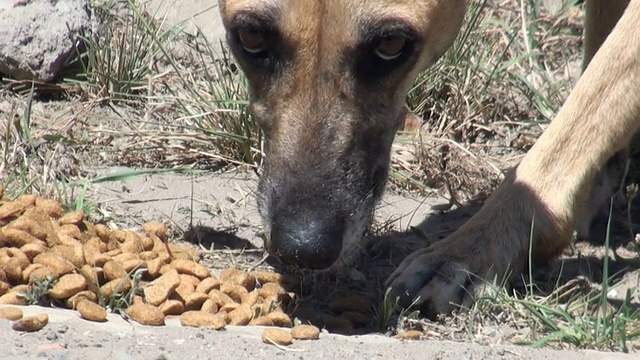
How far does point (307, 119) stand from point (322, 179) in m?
0.22

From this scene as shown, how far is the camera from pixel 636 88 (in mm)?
3807

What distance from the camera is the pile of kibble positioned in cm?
330

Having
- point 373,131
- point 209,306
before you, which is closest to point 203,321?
point 209,306

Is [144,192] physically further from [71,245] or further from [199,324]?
[199,324]

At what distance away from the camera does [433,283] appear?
3.61 meters

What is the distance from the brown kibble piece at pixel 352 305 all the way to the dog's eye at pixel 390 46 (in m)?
0.77

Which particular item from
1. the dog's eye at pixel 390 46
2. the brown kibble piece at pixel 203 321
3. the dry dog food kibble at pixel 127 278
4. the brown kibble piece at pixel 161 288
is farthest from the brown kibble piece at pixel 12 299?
the dog's eye at pixel 390 46

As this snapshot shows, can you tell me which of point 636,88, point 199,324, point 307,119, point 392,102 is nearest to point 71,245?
point 199,324

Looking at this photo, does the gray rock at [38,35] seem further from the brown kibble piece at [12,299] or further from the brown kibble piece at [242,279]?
the brown kibble piece at [12,299]

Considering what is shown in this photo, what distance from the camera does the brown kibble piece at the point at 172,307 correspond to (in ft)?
11.1

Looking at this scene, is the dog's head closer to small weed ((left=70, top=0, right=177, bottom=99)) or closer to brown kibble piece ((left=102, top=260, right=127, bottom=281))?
brown kibble piece ((left=102, top=260, right=127, bottom=281))

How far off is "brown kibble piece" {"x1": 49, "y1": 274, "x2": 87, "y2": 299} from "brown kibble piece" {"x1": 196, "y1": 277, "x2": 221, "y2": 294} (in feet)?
1.19

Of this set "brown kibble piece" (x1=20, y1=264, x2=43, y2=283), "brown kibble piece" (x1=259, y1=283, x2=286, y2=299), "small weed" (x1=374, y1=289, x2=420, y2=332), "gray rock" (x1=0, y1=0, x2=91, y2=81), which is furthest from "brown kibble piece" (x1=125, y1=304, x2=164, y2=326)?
"gray rock" (x1=0, y1=0, x2=91, y2=81)

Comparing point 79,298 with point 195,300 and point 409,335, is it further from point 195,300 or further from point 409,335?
point 409,335
